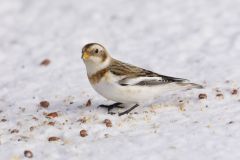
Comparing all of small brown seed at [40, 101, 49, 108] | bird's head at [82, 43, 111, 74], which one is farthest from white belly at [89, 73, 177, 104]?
small brown seed at [40, 101, 49, 108]

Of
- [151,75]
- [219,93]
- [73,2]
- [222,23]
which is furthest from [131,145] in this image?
[73,2]

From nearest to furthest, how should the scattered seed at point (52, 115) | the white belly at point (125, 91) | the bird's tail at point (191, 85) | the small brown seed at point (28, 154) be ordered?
the small brown seed at point (28, 154) → the white belly at point (125, 91) → the scattered seed at point (52, 115) → the bird's tail at point (191, 85)

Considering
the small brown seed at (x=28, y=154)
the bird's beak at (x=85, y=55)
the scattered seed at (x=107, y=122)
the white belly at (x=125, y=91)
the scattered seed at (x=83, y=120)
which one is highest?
the bird's beak at (x=85, y=55)

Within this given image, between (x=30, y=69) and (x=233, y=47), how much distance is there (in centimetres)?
264

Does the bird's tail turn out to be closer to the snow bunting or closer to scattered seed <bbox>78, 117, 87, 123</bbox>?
the snow bunting

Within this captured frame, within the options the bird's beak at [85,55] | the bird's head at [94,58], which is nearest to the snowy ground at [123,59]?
the bird's head at [94,58]

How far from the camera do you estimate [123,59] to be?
8789mm

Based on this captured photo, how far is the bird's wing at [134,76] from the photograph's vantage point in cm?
661

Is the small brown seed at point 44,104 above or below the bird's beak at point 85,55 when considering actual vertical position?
below

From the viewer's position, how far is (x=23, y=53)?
354 inches

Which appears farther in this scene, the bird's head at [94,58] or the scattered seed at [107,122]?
the bird's head at [94,58]

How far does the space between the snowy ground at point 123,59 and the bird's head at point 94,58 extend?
19.6 inches

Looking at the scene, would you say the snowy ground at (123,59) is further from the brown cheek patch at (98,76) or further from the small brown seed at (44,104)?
the brown cheek patch at (98,76)

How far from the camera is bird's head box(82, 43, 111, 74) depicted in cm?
668
